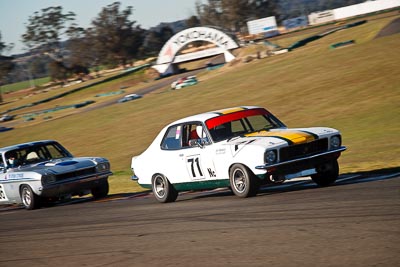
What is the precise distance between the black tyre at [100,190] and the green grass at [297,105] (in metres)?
1.85

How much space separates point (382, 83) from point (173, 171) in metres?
22.4

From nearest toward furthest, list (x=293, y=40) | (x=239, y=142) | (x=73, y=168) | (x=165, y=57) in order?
(x=239, y=142), (x=73, y=168), (x=293, y=40), (x=165, y=57)

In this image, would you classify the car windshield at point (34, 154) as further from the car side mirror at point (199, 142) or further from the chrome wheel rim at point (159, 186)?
the car side mirror at point (199, 142)

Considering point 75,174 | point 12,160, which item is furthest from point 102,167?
point 12,160

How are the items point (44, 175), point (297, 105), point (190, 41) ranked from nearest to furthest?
point (44, 175), point (297, 105), point (190, 41)

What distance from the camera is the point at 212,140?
11.8 m

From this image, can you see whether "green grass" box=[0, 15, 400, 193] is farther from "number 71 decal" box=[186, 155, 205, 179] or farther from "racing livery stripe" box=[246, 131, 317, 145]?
"number 71 decal" box=[186, 155, 205, 179]

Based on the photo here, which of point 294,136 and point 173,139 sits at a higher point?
point 173,139

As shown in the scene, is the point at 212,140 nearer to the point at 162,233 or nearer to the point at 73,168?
the point at 162,233

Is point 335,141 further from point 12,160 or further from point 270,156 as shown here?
point 12,160

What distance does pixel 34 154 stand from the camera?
54.0 ft

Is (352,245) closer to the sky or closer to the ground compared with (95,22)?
closer to the ground

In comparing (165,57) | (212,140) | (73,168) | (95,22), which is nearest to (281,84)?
(73,168)

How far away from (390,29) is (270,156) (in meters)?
45.1
